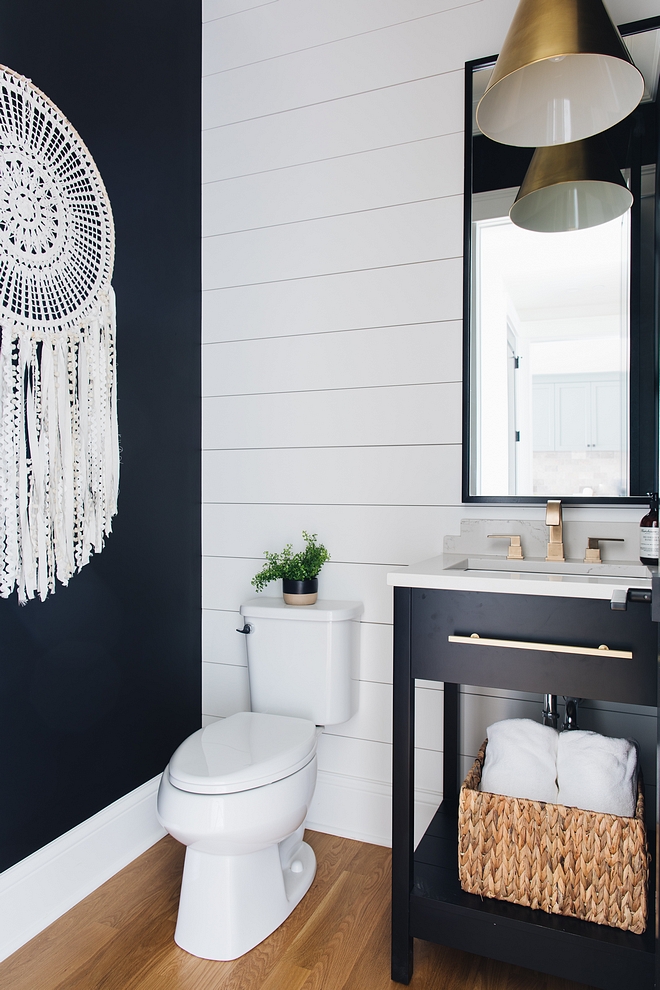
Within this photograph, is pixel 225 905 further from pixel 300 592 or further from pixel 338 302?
pixel 338 302

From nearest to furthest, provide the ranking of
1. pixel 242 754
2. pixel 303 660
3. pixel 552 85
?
pixel 552 85, pixel 242 754, pixel 303 660

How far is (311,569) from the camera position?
2.05 m

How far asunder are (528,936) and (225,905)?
67 cm

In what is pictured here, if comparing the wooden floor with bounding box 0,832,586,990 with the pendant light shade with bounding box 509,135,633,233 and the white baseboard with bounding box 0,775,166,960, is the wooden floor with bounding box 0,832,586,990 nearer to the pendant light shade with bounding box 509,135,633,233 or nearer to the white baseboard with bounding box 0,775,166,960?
the white baseboard with bounding box 0,775,166,960

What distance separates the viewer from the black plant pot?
203cm

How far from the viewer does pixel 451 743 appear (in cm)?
192

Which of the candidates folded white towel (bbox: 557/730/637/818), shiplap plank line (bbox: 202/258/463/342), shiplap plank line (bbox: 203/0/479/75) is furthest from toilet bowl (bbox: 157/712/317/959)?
shiplap plank line (bbox: 203/0/479/75)

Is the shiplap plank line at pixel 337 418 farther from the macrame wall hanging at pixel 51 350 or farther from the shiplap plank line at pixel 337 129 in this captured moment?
the shiplap plank line at pixel 337 129

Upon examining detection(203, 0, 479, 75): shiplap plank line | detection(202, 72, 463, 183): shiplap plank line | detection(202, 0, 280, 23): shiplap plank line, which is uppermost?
detection(202, 0, 280, 23): shiplap plank line

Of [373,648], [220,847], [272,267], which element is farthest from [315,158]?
[220,847]

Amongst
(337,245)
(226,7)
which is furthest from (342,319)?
(226,7)

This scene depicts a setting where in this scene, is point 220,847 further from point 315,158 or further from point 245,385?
point 315,158

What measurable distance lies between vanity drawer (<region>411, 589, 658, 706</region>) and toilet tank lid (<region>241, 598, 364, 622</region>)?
0.51 metres

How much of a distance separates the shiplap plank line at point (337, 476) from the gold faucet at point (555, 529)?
0.29 meters
